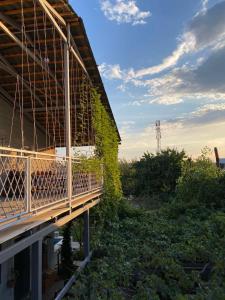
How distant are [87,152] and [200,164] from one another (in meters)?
12.9

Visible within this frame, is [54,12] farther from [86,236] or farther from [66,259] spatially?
[66,259]

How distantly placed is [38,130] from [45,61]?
14.5ft

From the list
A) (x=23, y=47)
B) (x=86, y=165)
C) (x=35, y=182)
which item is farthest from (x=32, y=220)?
(x=23, y=47)

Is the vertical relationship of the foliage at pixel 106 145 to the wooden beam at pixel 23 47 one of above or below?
below

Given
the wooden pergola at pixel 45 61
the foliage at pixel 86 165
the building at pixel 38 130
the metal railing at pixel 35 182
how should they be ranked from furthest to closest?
1. the foliage at pixel 86 165
2. the wooden pergola at pixel 45 61
3. the building at pixel 38 130
4. the metal railing at pixel 35 182

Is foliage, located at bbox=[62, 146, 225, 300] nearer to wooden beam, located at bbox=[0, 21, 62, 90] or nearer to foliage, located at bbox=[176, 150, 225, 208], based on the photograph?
foliage, located at bbox=[176, 150, 225, 208]

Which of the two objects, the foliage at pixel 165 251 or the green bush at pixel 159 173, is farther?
the green bush at pixel 159 173

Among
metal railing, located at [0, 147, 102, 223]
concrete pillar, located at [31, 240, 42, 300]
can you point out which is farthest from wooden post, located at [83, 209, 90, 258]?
concrete pillar, located at [31, 240, 42, 300]

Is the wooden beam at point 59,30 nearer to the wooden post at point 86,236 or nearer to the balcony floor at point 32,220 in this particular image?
the balcony floor at point 32,220

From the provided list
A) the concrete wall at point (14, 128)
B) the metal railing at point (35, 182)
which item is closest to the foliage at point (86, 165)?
the metal railing at point (35, 182)

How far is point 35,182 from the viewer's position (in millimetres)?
7434

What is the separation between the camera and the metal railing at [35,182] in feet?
15.1

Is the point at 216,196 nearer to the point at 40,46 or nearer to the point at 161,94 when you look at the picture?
the point at 161,94

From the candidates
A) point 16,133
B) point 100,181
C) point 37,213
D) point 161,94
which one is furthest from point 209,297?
point 161,94
